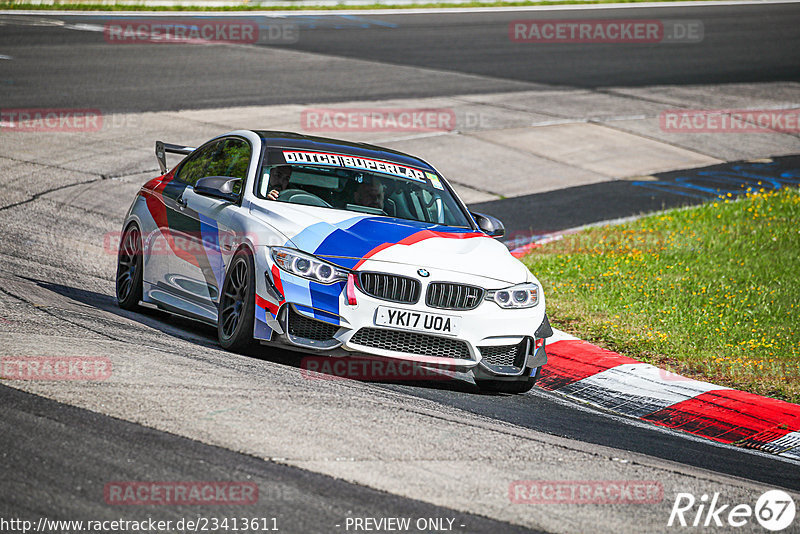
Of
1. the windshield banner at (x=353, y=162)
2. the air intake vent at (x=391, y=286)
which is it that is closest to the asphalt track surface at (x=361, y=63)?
the windshield banner at (x=353, y=162)

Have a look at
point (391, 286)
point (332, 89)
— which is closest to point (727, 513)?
point (391, 286)

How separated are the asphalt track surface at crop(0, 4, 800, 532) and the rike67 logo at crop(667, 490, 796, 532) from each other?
0.90 metres

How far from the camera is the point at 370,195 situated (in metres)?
8.18

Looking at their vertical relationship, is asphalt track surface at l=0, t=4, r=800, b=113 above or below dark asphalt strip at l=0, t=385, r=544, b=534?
above

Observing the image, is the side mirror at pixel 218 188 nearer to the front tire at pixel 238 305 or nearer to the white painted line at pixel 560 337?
the front tire at pixel 238 305

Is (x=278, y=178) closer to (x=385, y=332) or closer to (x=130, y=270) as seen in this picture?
(x=130, y=270)

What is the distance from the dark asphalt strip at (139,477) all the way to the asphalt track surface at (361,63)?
13.8 meters

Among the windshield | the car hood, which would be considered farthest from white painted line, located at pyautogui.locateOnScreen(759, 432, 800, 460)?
the windshield

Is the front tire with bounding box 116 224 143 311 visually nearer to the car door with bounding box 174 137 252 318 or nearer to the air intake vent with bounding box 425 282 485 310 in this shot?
the car door with bounding box 174 137 252 318

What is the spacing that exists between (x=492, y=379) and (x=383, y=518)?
9.88ft

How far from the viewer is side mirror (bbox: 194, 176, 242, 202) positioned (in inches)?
307

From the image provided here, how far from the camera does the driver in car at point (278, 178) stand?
7977mm

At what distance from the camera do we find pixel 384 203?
8.17 m

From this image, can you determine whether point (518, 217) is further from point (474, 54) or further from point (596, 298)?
point (474, 54)
